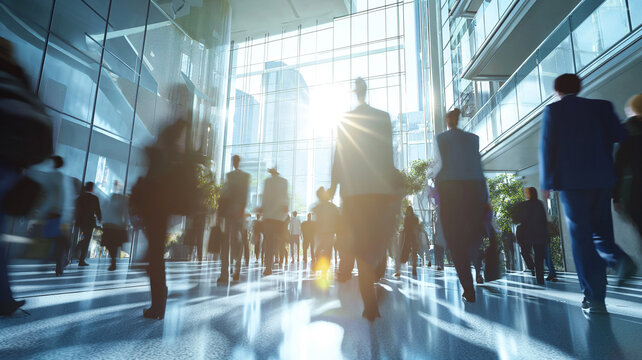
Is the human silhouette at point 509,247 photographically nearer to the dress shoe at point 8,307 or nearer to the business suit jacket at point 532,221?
the business suit jacket at point 532,221

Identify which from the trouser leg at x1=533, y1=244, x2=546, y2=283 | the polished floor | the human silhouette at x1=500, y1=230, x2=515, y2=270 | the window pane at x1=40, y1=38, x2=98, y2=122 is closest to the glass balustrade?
the human silhouette at x1=500, y1=230, x2=515, y2=270

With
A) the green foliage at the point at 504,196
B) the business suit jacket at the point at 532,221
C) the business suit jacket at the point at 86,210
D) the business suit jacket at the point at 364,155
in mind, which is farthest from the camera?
the green foliage at the point at 504,196

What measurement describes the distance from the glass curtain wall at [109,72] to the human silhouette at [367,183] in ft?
21.1

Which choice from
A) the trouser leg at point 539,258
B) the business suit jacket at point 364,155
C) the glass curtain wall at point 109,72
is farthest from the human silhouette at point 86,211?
the trouser leg at point 539,258

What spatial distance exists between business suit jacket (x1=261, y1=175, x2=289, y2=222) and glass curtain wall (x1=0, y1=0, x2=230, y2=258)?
3.85 meters

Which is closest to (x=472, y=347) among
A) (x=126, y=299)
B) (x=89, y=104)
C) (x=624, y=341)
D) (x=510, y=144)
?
(x=624, y=341)

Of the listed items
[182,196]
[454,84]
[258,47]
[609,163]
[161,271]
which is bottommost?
[161,271]

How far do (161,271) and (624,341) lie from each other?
122 inches

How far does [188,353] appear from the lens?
1801 millimetres

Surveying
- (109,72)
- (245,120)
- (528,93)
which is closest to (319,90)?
(245,120)

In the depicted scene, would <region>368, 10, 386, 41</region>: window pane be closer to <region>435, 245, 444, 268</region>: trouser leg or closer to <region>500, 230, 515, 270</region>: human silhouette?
<region>500, 230, 515, 270</region>: human silhouette

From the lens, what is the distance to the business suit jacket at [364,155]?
286cm

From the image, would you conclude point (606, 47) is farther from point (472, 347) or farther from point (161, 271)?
point (161, 271)

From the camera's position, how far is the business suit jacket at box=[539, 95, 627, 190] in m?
2.97
